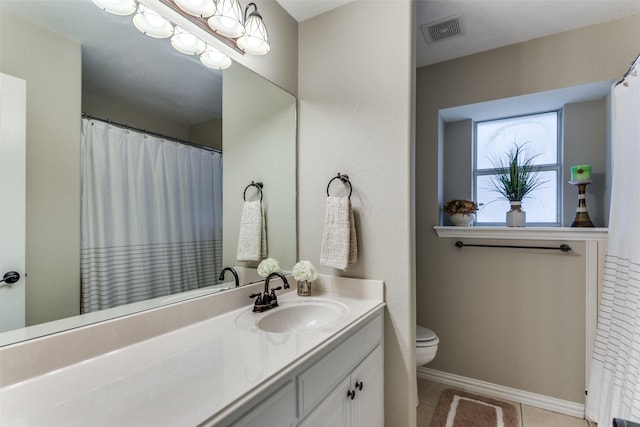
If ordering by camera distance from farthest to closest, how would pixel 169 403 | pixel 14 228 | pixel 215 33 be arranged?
pixel 215 33 → pixel 14 228 → pixel 169 403

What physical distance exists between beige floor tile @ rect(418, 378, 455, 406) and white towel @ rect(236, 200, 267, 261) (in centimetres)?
155

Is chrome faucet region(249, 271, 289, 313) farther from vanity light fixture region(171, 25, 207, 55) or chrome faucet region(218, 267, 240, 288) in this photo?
vanity light fixture region(171, 25, 207, 55)

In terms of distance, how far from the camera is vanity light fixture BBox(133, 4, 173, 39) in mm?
1084

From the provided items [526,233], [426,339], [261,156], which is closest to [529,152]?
[526,233]

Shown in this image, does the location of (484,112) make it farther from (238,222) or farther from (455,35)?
(238,222)

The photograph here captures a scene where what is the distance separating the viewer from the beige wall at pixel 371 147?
1532 millimetres

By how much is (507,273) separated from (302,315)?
1559 millimetres

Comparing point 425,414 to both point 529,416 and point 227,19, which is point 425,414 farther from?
point 227,19

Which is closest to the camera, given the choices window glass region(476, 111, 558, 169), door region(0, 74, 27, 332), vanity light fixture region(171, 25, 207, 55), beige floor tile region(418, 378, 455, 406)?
door region(0, 74, 27, 332)

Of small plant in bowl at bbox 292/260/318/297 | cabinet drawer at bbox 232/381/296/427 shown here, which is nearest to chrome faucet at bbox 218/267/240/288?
small plant in bowl at bbox 292/260/318/297

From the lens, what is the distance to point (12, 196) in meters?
0.79

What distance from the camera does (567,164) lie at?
2127 mm

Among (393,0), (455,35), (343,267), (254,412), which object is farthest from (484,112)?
(254,412)

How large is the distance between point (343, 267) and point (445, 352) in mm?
1370
